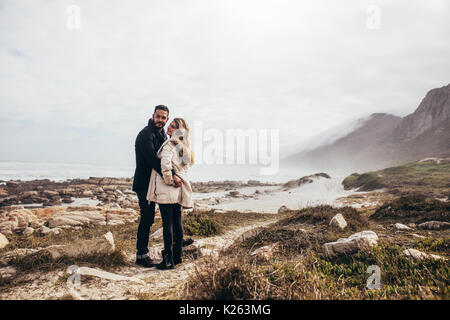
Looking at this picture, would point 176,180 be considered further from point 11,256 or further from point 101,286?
point 11,256

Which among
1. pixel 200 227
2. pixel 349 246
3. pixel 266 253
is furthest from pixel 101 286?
pixel 200 227

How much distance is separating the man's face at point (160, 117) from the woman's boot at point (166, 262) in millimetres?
2438

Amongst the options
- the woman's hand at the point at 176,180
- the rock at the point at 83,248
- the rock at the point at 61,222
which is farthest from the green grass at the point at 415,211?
the rock at the point at 61,222

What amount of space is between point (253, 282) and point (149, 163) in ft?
8.68

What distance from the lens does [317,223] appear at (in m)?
8.65

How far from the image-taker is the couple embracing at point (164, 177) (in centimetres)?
421

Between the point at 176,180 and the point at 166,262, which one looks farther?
the point at 166,262

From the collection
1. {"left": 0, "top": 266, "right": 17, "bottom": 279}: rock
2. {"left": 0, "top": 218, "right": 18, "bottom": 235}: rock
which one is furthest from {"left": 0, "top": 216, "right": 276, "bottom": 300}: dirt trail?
{"left": 0, "top": 218, "right": 18, "bottom": 235}: rock

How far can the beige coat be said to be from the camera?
4.10m

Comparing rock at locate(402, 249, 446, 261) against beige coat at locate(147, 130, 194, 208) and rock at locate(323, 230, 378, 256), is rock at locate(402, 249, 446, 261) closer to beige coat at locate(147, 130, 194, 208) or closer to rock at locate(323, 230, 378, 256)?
rock at locate(323, 230, 378, 256)

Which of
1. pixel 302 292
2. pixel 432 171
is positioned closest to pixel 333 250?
pixel 302 292

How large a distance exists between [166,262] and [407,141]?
9620cm

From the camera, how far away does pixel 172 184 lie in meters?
4.20

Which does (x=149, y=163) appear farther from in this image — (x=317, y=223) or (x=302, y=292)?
(x=317, y=223)
